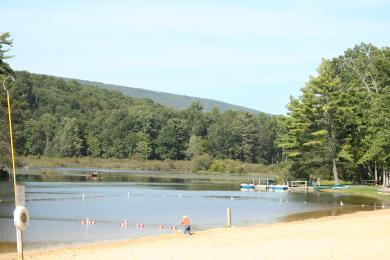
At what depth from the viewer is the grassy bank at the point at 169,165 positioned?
516 feet

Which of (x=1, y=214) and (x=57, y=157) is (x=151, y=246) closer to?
(x=1, y=214)

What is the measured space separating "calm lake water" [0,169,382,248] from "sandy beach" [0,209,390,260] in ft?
13.1

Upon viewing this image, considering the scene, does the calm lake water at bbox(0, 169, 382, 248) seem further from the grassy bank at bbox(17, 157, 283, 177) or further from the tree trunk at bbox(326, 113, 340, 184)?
the grassy bank at bbox(17, 157, 283, 177)

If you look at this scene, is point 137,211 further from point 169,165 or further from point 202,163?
point 169,165

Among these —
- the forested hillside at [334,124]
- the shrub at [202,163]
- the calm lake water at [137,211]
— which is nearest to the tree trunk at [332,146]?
the forested hillside at [334,124]

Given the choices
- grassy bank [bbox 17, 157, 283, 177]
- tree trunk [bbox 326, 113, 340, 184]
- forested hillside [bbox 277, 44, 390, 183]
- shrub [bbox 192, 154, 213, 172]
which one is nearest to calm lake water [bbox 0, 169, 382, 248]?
tree trunk [bbox 326, 113, 340, 184]

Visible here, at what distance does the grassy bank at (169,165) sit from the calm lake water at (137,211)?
7798cm

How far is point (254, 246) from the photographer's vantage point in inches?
1148

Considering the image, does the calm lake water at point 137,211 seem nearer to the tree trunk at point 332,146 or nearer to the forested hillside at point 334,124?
the tree trunk at point 332,146

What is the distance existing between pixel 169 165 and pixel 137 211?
118261 mm

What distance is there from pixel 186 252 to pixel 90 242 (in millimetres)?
8171

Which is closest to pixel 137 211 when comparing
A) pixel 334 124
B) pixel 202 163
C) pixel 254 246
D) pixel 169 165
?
pixel 254 246

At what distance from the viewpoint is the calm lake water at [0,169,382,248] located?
38.4 meters

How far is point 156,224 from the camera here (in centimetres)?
4412
